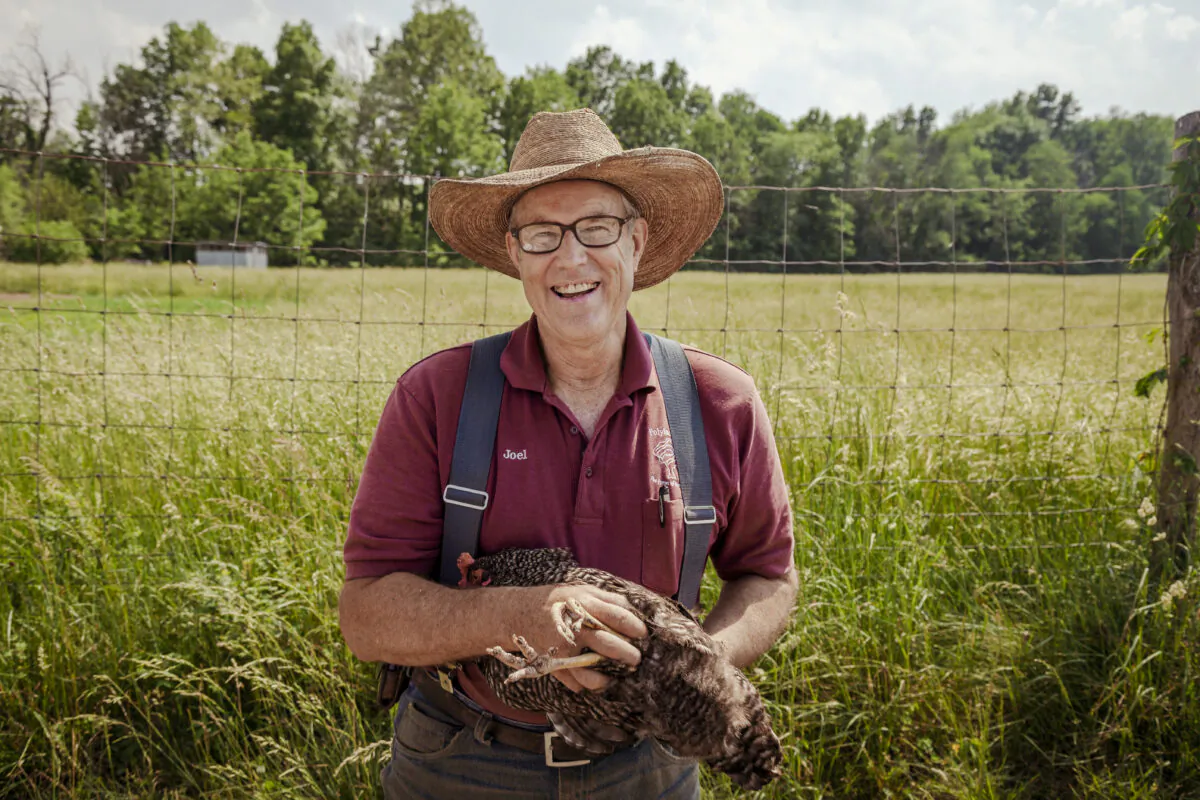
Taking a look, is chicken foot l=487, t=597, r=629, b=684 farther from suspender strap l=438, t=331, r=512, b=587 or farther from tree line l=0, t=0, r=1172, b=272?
tree line l=0, t=0, r=1172, b=272

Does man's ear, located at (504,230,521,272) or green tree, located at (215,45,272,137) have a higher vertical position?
green tree, located at (215,45,272,137)

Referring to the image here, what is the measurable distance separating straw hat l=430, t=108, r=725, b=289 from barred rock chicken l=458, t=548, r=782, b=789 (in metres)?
1.11

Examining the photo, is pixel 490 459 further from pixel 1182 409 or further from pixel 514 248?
pixel 1182 409

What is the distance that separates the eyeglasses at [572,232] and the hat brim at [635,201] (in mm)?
123

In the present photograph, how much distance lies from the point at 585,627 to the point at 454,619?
0.33 m

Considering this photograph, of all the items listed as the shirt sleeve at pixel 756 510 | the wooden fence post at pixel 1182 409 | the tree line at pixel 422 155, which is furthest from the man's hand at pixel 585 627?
the tree line at pixel 422 155

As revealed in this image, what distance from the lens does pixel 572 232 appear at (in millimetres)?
2129

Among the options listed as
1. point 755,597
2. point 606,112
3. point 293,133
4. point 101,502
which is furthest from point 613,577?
point 606,112

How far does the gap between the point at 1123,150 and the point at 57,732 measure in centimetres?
13657

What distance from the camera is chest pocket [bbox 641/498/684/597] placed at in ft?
6.68

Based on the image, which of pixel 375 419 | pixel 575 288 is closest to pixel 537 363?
pixel 575 288

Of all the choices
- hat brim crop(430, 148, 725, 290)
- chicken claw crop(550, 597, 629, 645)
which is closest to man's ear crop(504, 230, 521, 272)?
hat brim crop(430, 148, 725, 290)

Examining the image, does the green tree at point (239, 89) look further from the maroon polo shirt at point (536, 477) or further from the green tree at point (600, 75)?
the maroon polo shirt at point (536, 477)

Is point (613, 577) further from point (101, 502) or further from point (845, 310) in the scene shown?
point (101, 502)
